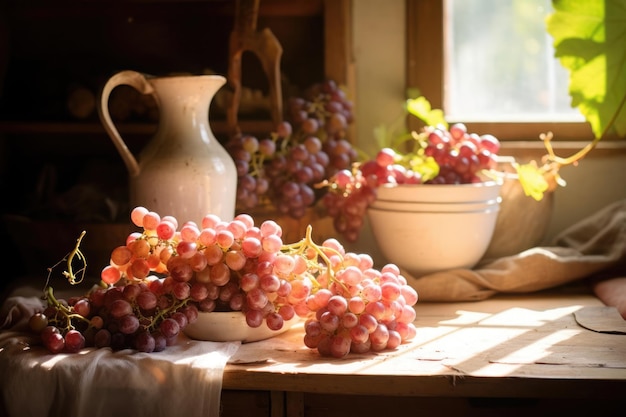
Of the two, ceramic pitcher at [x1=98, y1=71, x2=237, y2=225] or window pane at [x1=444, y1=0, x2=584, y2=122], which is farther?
window pane at [x1=444, y1=0, x2=584, y2=122]

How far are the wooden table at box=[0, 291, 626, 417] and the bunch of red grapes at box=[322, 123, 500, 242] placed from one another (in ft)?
1.25

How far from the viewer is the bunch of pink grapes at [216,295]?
1.22 m

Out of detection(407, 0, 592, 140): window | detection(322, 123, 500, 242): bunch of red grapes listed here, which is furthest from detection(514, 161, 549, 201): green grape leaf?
detection(407, 0, 592, 140): window

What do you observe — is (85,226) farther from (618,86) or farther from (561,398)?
(618,86)

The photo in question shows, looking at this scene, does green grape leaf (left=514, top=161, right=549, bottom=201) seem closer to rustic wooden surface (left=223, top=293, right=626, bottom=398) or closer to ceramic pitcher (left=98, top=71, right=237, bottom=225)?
rustic wooden surface (left=223, top=293, right=626, bottom=398)

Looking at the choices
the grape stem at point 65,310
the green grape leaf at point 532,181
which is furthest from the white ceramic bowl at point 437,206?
the grape stem at point 65,310

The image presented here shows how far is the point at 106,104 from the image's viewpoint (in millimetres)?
1502

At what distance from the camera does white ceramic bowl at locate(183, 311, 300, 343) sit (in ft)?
4.19

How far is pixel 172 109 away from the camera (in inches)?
59.8

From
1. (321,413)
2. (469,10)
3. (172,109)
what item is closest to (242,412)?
(321,413)

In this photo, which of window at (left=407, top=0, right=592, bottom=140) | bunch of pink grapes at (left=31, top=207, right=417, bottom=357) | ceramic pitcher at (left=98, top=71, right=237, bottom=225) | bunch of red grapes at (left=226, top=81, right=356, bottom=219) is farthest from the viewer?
window at (left=407, top=0, right=592, bottom=140)

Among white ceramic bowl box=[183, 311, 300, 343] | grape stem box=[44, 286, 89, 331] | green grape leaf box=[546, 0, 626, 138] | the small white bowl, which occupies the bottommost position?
white ceramic bowl box=[183, 311, 300, 343]

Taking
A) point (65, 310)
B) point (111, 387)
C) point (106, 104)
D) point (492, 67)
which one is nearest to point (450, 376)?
point (111, 387)

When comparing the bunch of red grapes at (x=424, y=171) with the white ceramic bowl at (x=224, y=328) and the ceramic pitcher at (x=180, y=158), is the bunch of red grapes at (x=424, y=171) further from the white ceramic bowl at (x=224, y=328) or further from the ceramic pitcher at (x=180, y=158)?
the white ceramic bowl at (x=224, y=328)
